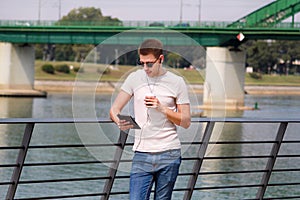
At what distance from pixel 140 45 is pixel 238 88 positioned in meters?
66.1

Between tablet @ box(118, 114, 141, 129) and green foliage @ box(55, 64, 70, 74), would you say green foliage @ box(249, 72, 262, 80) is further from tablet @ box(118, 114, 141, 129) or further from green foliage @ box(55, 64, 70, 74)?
tablet @ box(118, 114, 141, 129)

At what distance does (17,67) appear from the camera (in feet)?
248

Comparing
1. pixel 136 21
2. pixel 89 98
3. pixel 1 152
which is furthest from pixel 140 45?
pixel 136 21

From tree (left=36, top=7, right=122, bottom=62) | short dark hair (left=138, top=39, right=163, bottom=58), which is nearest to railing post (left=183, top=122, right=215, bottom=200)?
short dark hair (left=138, top=39, right=163, bottom=58)

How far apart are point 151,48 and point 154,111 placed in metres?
0.42

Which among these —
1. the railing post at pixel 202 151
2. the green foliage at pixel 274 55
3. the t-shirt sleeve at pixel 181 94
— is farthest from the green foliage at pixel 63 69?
the t-shirt sleeve at pixel 181 94

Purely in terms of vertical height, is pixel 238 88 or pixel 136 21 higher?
pixel 136 21

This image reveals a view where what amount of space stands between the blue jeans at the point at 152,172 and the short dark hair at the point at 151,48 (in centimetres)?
66

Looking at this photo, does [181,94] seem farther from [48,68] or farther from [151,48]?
[48,68]

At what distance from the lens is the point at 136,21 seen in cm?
6762

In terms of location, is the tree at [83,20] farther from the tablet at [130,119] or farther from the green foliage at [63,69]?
the tablet at [130,119]

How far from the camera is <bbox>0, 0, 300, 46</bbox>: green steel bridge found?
65.3 metres

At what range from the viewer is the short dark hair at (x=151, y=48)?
5.27 m

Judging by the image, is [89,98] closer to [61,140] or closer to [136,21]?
[61,140]
